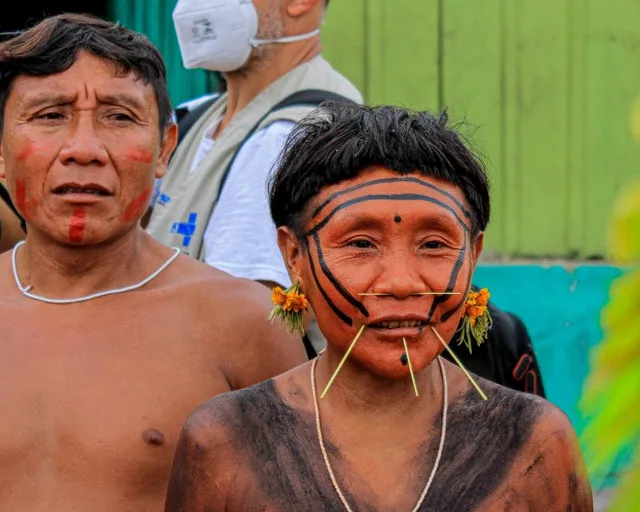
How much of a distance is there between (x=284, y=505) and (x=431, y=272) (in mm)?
511

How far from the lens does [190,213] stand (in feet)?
11.7

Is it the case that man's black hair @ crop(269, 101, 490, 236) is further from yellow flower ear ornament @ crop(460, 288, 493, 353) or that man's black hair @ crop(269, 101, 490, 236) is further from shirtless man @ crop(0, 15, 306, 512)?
shirtless man @ crop(0, 15, 306, 512)

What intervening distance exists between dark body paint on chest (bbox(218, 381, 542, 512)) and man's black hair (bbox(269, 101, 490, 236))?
0.35m

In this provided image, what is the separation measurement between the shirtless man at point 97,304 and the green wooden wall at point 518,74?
9.94 ft

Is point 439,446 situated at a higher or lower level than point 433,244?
lower

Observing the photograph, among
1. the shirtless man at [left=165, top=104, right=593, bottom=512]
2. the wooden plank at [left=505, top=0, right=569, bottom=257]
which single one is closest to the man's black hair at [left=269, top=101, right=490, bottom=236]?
the shirtless man at [left=165, top=104, right=593, bottom=512]

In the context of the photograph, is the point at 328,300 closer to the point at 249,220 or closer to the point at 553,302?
the point at 249,220

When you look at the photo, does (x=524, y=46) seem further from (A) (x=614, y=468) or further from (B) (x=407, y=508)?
(A) (x=614, y=468)

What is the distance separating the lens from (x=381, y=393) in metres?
2.18

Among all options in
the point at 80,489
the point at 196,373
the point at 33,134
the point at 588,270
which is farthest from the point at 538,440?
the point at 588,270

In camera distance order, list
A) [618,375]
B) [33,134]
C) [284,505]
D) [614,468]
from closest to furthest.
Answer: [618,375] < [614,468] < [284,505] < [33,134]

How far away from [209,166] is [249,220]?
29cm

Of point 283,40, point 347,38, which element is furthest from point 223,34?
point 347,38

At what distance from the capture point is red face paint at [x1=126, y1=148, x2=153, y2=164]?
105 inches
